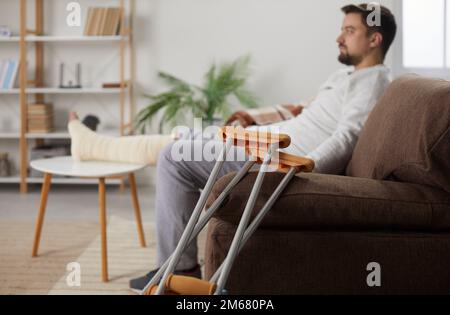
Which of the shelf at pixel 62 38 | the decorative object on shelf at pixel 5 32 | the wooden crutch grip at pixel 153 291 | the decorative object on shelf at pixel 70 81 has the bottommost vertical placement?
the wooden crutch grip at pixel 153 291

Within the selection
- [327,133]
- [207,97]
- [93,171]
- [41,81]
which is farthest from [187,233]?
[41,81]

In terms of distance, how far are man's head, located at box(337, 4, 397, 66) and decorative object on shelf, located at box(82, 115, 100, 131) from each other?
2.60 m

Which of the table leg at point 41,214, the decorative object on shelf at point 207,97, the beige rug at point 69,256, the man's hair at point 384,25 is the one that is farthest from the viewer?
the decorative object on shelf at point 207,97

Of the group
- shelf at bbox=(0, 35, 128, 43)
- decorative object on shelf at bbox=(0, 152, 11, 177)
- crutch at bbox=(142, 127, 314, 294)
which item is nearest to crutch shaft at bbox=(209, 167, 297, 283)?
crutch at bbox=(142, 127, 314, 294)

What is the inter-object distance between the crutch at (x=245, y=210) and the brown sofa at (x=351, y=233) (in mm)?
41

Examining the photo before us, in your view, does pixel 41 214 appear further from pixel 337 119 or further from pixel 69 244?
pixel 337 119

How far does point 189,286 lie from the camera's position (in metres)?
1.54

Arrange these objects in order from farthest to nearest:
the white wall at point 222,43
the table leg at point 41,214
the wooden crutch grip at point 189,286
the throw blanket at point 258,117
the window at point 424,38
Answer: the white wall at point 222,43
the window at point 424,38
the throw blanket at point 258,117
the table leg at point 41,214
the wooden crutch grip at point 189,286

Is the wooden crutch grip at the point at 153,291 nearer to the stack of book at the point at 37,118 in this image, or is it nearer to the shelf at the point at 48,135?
the shelf at the point at 48,135

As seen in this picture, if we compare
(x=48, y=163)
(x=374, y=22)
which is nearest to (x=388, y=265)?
(x=374, y=22)

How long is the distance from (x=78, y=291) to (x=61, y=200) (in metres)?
2.03

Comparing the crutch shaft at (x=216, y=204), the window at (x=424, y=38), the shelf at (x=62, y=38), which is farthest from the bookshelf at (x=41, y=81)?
the crutch shaft at (x=216, y=204)

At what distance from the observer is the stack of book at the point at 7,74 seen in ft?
16.0

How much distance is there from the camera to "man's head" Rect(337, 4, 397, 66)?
8.42 feet
